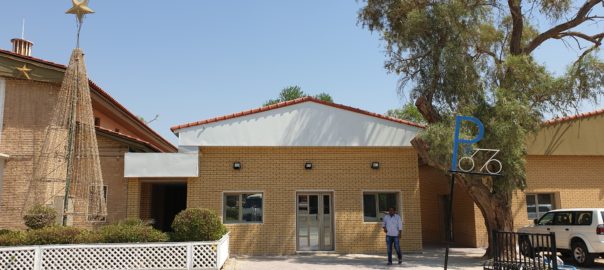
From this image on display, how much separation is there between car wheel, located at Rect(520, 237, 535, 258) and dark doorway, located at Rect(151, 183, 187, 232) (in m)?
13.7

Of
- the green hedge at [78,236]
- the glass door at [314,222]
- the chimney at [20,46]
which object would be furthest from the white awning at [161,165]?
the chimney at [20,46]

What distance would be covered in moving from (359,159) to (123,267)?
8217mm

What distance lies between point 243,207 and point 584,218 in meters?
10.0

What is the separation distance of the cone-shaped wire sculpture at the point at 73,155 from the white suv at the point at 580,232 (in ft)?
42.9

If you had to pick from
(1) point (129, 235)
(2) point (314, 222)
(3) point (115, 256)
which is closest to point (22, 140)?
→ (1) point (129, 235)

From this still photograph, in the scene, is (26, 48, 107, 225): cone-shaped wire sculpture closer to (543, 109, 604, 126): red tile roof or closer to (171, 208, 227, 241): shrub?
(171, 208, 227, 241): shrub

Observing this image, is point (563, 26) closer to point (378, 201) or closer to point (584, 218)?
point (584, 218)

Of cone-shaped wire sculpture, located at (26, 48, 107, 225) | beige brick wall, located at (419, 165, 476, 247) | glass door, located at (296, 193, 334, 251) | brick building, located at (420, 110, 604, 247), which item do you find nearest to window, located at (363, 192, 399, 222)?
glass door, located at (296, 193, 334, 251)

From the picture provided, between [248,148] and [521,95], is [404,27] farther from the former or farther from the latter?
[248,148]

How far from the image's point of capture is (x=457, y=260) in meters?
14.8

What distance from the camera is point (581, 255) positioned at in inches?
526

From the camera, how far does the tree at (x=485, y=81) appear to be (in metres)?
13.3

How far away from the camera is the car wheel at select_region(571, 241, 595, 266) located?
13148 millimetres

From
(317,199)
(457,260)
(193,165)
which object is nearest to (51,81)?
(193,165)
